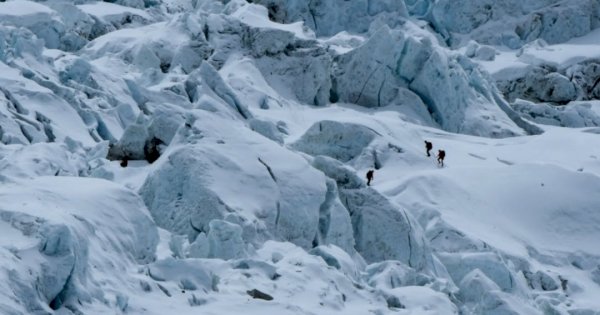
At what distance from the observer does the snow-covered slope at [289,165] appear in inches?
623

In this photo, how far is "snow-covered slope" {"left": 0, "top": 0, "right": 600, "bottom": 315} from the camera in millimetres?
15812

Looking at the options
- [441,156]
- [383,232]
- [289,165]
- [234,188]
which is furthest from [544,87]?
[234,188]

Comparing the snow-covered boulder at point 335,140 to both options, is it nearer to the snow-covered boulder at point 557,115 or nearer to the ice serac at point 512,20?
the snow-covered boulder at point 557,115

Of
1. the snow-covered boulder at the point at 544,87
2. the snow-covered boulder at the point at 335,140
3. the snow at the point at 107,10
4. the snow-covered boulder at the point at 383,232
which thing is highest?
the snow-covered boulder at the point at 383,232

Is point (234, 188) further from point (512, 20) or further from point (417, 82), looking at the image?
point (512, 20)

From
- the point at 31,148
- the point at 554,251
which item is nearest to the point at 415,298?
the point at 31,148

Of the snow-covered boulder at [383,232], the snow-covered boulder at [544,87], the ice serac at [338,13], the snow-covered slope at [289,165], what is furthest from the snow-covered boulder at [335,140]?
the ice serac at [338,13]

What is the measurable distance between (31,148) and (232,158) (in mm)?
4872

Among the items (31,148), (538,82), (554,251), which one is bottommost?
(538,82)

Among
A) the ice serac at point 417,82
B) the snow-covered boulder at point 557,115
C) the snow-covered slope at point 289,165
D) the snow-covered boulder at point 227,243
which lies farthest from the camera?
the snow-covered boulder at point 557,115

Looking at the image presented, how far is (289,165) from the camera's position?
23125 millimetres

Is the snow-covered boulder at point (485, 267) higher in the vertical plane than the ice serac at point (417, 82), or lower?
higher

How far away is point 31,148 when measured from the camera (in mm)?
22234

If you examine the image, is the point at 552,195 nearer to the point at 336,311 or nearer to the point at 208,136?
the point at 208,136
